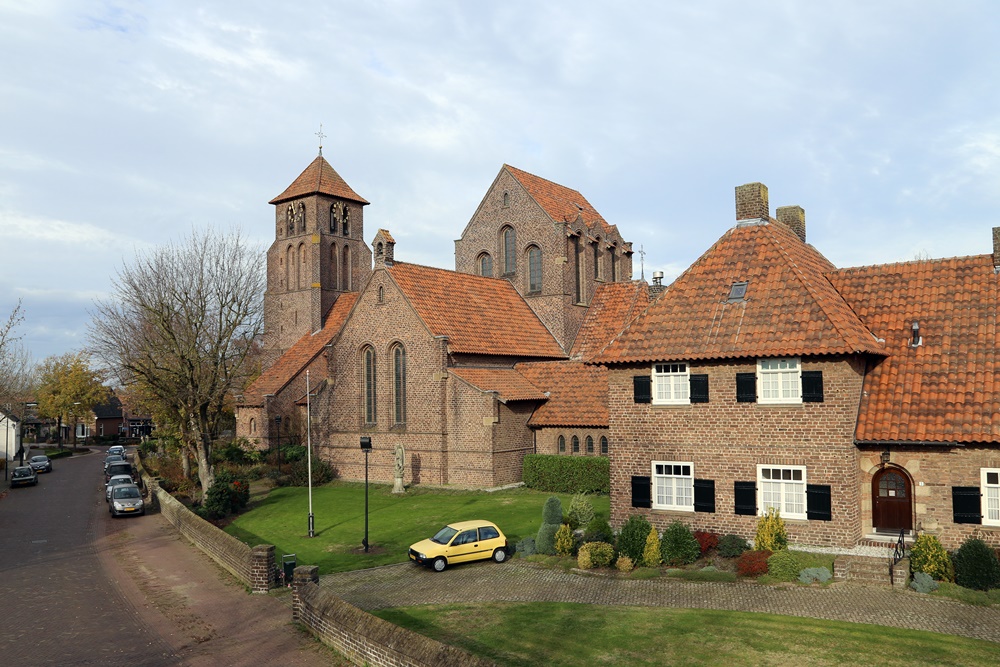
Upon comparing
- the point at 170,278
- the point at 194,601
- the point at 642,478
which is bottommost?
the point at 194,601

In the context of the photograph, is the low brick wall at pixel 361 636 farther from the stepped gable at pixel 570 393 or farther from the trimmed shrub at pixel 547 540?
the stepped gable at pixel 570 393

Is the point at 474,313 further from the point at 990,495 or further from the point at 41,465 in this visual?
the point at 41,465

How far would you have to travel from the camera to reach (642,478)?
2511cm

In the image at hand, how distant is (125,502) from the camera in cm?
3666

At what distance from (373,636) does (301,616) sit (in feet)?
15.3

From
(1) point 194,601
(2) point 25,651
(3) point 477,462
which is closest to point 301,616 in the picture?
(1) point 194,601

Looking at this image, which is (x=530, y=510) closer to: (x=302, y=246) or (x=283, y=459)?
(x=283, y=459)

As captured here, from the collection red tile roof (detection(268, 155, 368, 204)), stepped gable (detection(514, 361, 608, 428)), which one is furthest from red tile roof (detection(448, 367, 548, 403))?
red tile roof (detection(268, 155, 368, 204))

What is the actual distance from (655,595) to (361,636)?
26.9 feet

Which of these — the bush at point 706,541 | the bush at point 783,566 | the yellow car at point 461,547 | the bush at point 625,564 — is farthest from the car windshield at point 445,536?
the bush at point 783,566

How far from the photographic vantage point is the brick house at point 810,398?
21438 millimetres

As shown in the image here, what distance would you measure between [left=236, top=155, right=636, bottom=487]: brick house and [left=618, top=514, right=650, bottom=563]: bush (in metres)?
13.2

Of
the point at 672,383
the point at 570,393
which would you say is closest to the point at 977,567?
the point at 672,383

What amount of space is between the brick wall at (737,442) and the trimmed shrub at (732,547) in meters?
0.96
